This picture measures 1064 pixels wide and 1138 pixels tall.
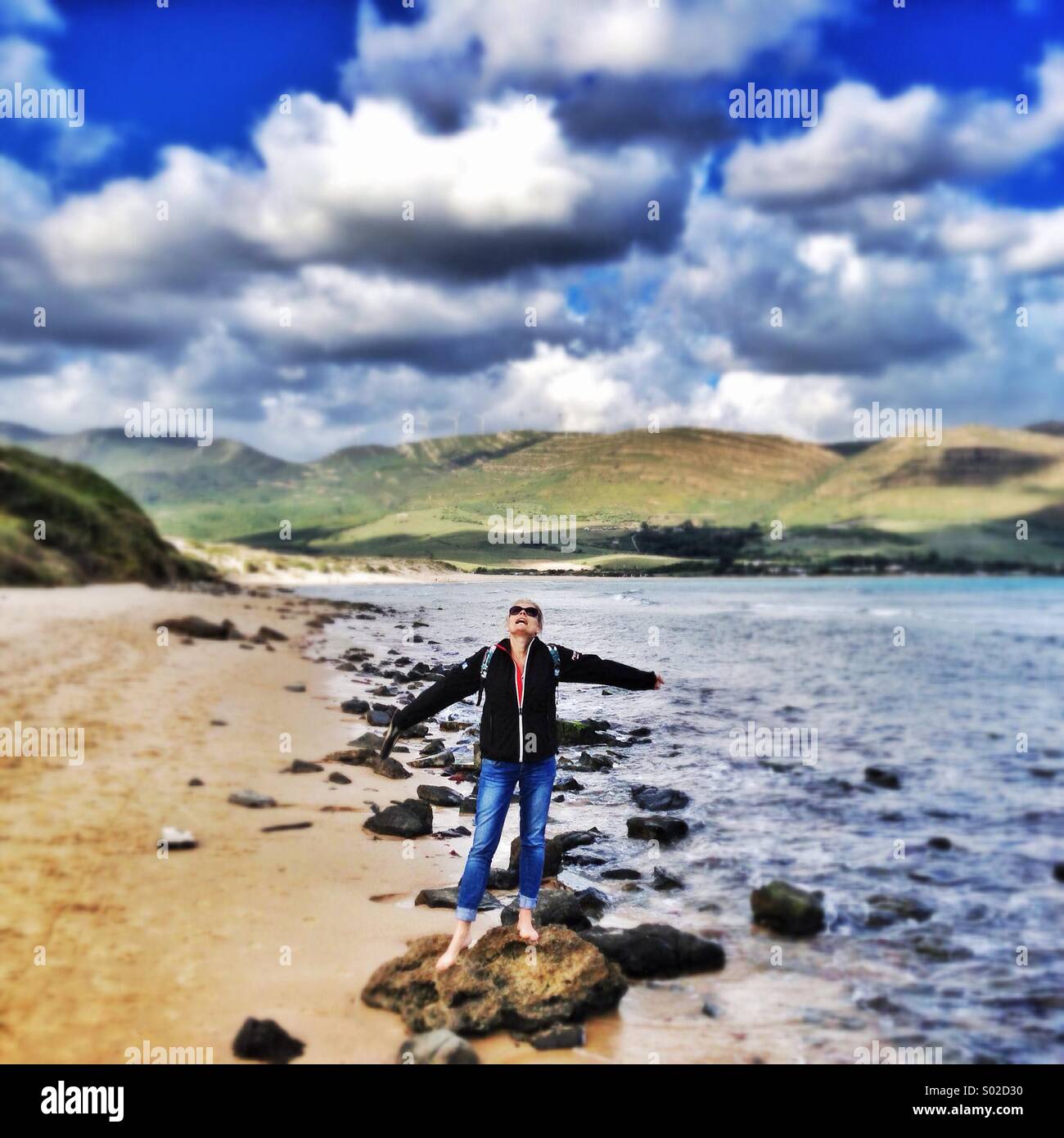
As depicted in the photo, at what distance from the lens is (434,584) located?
26.9 ft

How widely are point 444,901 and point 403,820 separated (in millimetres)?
1268

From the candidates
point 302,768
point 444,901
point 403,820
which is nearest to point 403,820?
point 403,820

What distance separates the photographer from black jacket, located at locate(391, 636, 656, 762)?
483 centimetres

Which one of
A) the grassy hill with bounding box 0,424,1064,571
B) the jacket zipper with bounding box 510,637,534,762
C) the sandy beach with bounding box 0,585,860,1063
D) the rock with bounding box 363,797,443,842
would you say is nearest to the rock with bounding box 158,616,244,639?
the sandy beach with bounding box 0,585,860,1063

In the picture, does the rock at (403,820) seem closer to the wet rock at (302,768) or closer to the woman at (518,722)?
the wet rock at (302,768)

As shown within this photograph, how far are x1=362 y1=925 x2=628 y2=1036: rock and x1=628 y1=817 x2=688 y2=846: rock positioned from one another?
8.31 ft

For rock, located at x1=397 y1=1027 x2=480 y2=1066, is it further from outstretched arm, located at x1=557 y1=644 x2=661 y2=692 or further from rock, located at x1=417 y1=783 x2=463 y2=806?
rock, located at x1=417 y1=783 x2=463 y2=806

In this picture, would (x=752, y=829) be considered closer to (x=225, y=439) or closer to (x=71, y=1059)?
(x=71, y=1059)

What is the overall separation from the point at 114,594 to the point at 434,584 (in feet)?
32.8

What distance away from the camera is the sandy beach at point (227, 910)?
4.48 meters

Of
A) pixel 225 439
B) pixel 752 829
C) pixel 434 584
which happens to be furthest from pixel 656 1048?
pixel 225 439

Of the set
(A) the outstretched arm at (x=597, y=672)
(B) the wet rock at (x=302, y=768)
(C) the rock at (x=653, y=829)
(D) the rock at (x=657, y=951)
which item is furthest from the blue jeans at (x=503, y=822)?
(B) the wet rock at (x=302, y=768)

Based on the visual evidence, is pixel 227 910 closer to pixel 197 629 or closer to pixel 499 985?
pixel 499 985

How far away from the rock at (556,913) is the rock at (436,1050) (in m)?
1.23
